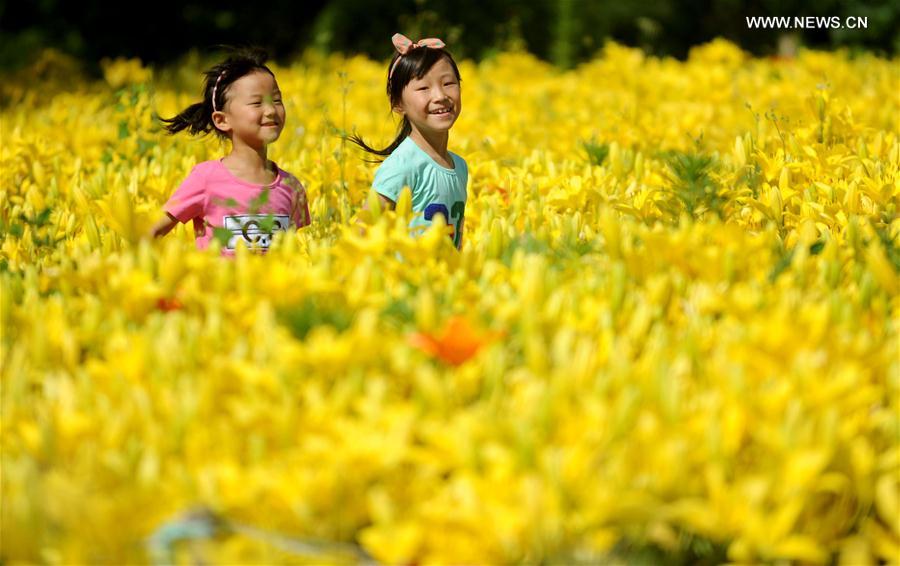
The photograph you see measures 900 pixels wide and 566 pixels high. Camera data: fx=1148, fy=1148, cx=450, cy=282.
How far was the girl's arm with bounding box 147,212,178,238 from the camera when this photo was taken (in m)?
3.75

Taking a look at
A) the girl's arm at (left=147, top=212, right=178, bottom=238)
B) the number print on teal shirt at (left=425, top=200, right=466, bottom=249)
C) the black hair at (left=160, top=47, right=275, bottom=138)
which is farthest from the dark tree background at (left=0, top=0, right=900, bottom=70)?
the girl's arm at (left=147, top=212, right=178, bottom=238)

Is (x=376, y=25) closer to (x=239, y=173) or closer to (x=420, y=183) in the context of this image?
(x=239, y=173)

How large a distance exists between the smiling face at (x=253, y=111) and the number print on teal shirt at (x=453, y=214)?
23.6 inches

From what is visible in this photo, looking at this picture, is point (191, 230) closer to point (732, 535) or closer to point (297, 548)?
point (297, 548)

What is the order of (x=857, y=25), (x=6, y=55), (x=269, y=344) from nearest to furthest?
(x=269, y=344), (x=6, y=55), (x=857, y=25)

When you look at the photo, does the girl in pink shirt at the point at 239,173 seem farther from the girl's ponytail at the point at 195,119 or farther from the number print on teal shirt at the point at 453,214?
the number print on teal shirt at the point at 453,214

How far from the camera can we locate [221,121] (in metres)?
4.09

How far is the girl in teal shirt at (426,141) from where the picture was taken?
3.91 m

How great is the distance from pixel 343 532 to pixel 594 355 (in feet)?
2.08

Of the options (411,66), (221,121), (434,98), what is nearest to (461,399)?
(434,98)

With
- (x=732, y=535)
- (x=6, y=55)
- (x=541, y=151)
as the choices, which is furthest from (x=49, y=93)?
(x=732, y=535)

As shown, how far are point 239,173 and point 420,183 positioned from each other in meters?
0.64

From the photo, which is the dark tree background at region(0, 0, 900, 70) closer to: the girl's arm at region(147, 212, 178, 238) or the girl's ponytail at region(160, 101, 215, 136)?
the girl's ponytail at region(160, 101, 215, 136)

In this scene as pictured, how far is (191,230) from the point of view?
4008 mm
